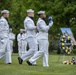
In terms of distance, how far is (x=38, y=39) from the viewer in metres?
15.5

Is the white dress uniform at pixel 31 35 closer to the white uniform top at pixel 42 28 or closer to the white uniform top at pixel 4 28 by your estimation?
the white uniform top at pixel 42 28

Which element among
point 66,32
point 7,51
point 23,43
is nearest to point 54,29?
point 23,43

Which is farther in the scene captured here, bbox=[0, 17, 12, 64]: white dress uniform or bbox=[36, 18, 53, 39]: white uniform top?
bbox=[0, 17, 12, 64]: white dress uniform

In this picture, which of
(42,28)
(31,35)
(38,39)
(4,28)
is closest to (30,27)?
(31,35)

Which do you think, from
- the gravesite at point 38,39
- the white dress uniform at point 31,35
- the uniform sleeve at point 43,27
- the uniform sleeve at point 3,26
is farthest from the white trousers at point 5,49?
the uniform sleeve at point 43,27

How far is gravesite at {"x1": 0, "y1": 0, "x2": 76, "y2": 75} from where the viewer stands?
14816mm

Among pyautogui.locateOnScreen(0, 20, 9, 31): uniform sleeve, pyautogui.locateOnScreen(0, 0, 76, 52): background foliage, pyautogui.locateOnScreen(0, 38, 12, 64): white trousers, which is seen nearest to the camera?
pyautogui.locateOnScreen(0, 20, 9, 31): uniform sleeve

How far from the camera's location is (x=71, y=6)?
141ft

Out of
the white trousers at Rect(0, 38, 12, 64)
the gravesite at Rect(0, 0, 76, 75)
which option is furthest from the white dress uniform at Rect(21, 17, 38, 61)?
the white trousers at Rect(0, 38, 12, 64)

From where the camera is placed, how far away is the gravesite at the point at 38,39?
14816mm

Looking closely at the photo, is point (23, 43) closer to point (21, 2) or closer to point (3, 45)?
point (3, 45)

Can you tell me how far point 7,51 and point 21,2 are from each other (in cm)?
3211

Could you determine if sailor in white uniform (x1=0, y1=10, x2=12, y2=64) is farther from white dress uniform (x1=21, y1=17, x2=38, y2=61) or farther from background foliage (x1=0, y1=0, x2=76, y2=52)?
background foliage (x1=0, y1=0, x2=76, y2=52)

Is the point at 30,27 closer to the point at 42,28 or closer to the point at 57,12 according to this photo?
the point at 42,28
